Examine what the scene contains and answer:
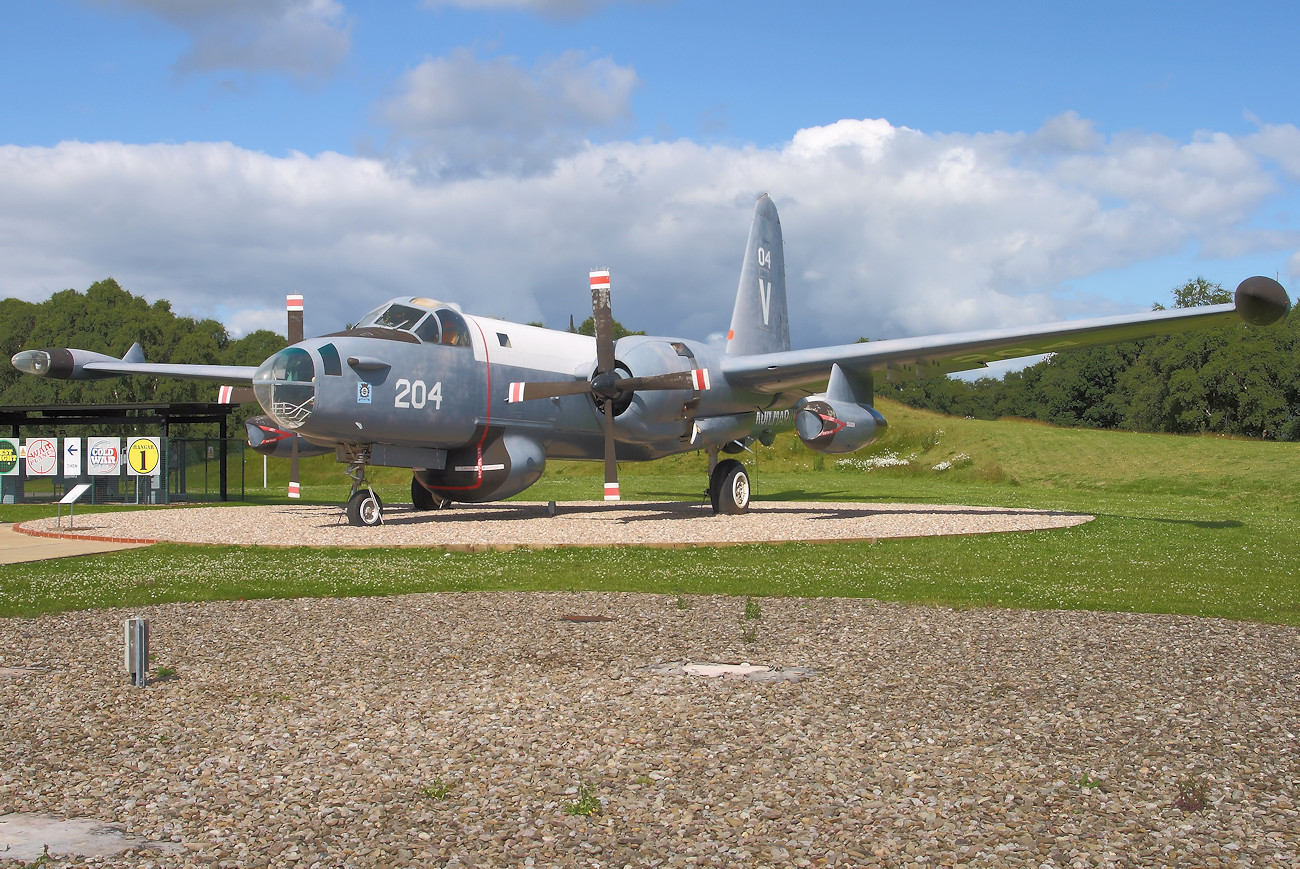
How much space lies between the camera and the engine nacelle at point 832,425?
20531 millimetres

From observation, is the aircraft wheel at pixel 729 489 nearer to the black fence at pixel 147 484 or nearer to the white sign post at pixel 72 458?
the black fence at pixel 147 484

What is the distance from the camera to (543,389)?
20.5 metres

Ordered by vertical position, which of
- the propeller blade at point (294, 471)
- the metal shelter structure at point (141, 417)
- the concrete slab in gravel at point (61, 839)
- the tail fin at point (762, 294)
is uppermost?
the tail fin at point (762, 294)

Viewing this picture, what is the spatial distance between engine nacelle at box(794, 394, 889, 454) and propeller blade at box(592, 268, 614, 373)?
4268 millimetres

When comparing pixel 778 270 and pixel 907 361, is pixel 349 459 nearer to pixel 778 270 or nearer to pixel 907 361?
pixel 907 361

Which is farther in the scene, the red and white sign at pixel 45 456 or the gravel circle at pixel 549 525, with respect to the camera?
the red and white sign at pixel 45 456

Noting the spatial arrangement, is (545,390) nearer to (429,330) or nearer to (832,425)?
(429,330)

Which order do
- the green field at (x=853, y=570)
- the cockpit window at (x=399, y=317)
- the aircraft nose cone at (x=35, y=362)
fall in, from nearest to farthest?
the green field at (x=853, y=570) → the cockpit window at (x=399, y=317) → the aircraft nose cone at (x=35, y=362)

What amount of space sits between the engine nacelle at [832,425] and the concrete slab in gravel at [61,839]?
1693cm

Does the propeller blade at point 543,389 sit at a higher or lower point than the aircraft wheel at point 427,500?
higher

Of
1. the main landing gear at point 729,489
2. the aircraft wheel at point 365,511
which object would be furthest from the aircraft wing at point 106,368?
the main landing gear at point 729,489

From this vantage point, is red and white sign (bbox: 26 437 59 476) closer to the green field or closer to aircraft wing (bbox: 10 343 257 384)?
the green field

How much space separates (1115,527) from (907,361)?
17.6 ft

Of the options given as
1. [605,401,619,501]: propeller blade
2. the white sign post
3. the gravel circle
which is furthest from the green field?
[605,401,619,501]: propeller blade
